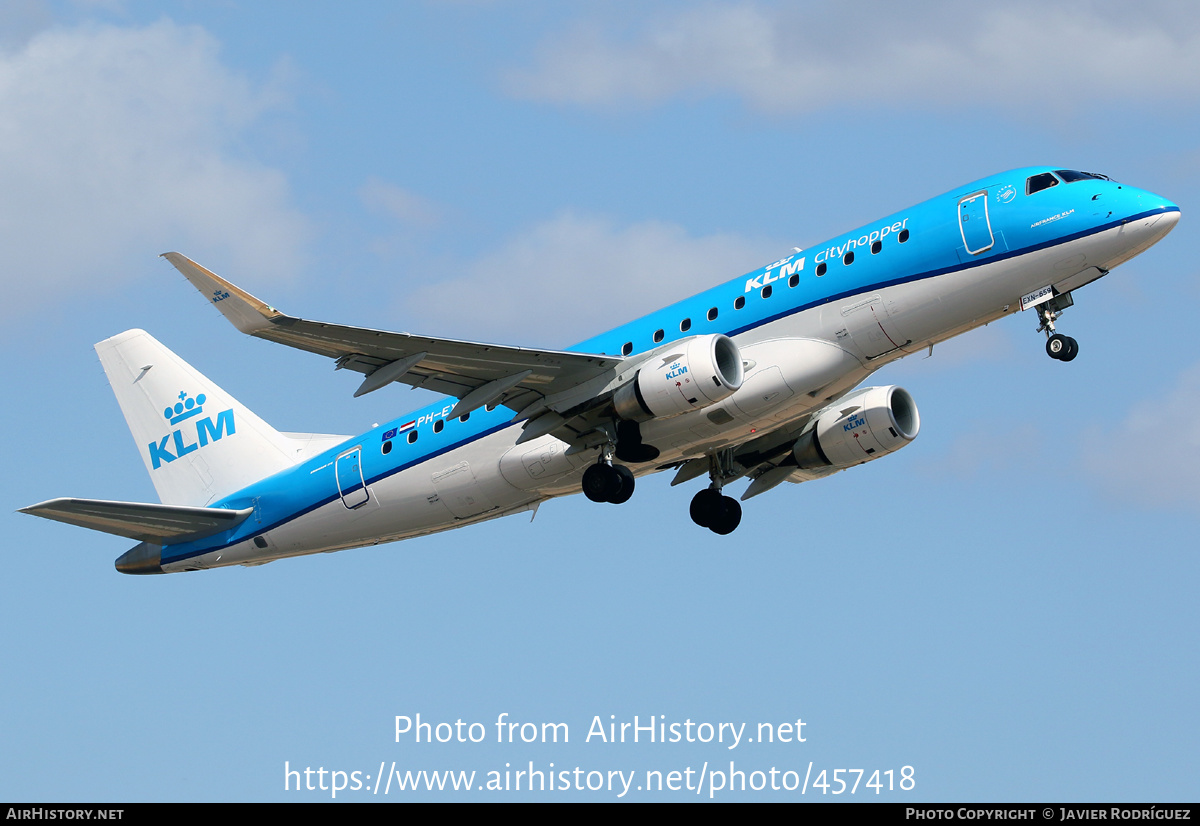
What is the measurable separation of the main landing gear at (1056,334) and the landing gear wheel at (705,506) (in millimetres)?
10450

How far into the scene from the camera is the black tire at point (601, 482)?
33031 mm

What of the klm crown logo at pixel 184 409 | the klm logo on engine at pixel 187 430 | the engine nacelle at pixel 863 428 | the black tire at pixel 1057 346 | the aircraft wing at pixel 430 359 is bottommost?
the aircraft wing at pixel 430 359

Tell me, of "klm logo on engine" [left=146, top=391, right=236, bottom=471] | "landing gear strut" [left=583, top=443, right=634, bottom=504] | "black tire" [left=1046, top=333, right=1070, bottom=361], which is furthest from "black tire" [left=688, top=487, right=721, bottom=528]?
"klm logo on engine" [left=146, top=391, right=236, bottom=471]

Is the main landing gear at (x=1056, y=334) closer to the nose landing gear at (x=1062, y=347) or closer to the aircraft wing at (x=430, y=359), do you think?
the nose landing gear at (x=1062, y=347)

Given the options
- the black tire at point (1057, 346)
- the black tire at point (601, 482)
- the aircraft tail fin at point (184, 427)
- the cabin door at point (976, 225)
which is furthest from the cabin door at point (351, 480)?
the black tire at point (1057, 346)

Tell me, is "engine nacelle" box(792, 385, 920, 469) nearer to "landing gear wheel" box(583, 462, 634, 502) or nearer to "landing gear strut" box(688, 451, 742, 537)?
"landing gear strut" box(688, 451, 742, 537)

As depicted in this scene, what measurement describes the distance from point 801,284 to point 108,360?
21666mm

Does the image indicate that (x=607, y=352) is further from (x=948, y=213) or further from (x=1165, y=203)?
(x=1165, y=203)

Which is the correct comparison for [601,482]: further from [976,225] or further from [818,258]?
[976,225]

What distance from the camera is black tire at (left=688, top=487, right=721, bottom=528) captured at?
38250 millimetres

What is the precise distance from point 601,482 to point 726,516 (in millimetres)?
6217

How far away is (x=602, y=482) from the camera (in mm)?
33062

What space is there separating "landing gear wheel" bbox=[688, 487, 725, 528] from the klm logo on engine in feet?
42.9

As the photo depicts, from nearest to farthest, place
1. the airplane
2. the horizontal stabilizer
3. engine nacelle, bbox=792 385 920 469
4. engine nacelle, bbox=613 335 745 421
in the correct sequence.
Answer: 1. the airplane
2. engine nacelle, bbox=613 335 745 421
3. the horizontal stabilizer
4. engine nacelle, bbox=792 385 920 469
